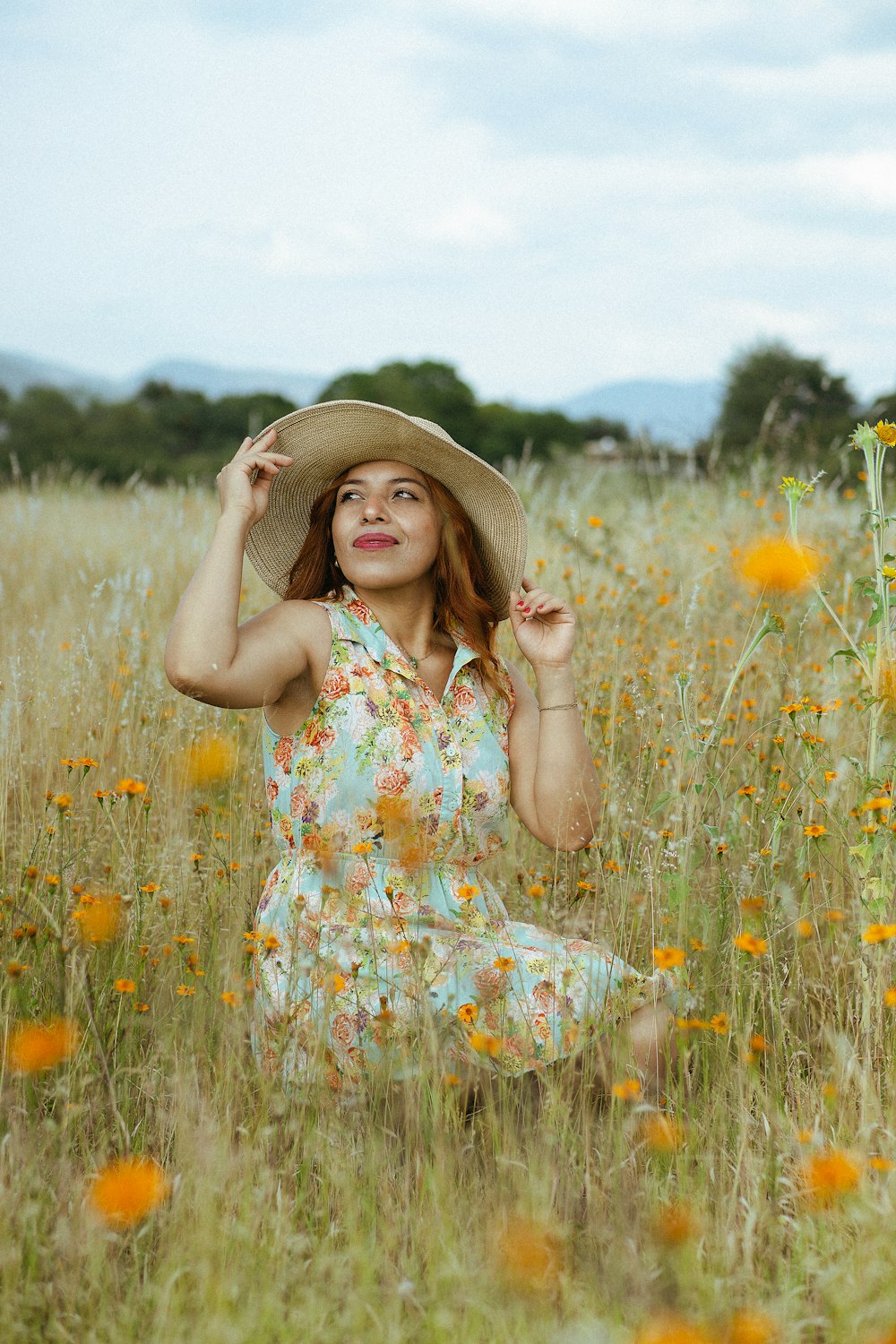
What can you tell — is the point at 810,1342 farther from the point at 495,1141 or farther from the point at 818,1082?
the point at 818,1082

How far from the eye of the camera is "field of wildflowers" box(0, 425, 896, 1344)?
1515mm

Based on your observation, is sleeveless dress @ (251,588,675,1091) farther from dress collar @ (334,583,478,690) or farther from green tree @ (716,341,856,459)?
green tree @ (716,341,856,459)

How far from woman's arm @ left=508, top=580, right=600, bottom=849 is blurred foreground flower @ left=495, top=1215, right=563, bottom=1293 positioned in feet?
3.16

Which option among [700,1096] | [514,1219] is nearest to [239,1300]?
[514,1219]

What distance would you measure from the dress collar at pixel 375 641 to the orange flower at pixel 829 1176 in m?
1.20

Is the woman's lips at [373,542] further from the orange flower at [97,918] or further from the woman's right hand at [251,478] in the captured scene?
the orange flower at [97,918]

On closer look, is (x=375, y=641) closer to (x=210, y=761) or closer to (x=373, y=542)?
(x=373, y=542)

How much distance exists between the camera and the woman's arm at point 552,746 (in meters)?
2.52

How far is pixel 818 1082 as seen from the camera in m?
2.19

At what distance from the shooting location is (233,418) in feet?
112

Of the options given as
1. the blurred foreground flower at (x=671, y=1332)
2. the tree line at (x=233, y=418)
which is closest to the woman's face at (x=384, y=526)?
the blurred foreground flower at (x=671, y=1332)

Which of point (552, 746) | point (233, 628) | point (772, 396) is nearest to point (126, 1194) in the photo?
point (233, 628)

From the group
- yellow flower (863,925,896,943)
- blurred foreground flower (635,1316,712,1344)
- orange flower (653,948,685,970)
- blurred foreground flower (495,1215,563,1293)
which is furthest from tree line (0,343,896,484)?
blurred foreground flower (635,1316,712,1344)

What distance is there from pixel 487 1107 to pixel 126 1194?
1.96 feet
